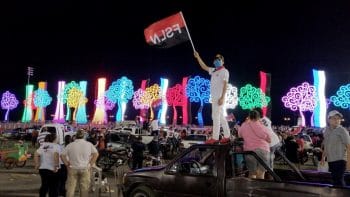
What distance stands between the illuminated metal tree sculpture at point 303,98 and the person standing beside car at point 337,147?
38.8 m

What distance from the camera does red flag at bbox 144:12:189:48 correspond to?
10.8 m

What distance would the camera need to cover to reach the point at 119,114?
61875mm

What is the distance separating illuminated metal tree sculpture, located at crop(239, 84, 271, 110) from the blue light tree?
46.5 feet

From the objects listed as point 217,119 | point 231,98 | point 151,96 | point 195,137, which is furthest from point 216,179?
point 151,96

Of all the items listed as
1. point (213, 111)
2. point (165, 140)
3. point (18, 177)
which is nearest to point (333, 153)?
point (213, 111)

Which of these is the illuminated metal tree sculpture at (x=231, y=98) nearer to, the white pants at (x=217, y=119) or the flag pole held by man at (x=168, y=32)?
the flag pole held by man at (x=168, y=32)

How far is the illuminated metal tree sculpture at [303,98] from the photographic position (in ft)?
153

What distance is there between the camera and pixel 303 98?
155 feet

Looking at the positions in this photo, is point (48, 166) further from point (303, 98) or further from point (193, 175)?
point (303, 98)

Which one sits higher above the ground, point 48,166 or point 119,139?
point 119,139

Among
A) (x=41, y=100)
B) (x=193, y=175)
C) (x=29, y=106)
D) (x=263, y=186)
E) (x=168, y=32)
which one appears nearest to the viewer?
(x=263, y=186)

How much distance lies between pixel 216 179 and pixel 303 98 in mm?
40858

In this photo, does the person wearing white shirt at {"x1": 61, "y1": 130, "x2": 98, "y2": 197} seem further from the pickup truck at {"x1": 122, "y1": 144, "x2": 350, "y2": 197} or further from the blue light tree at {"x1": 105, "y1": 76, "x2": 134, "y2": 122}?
the blue light tree at {"x1": 105, "y1": 76, "x2": 134, "y2": 122}

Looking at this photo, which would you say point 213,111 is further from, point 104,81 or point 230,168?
point 104,81
